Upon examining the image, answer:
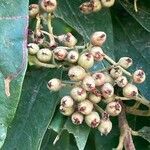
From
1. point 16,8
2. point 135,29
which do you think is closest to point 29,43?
point 16,8

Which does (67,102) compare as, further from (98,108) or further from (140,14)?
(140,14)

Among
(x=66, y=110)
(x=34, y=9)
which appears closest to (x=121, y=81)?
(x=66, y=110)

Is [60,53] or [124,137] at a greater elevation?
[60,53]

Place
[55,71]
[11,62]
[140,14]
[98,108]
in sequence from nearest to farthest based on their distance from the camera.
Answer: [11,62] → [98,108] → [55,71] → [140,14]

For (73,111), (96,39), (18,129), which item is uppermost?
(96,39)

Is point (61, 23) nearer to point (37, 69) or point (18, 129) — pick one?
point (37, 69)
